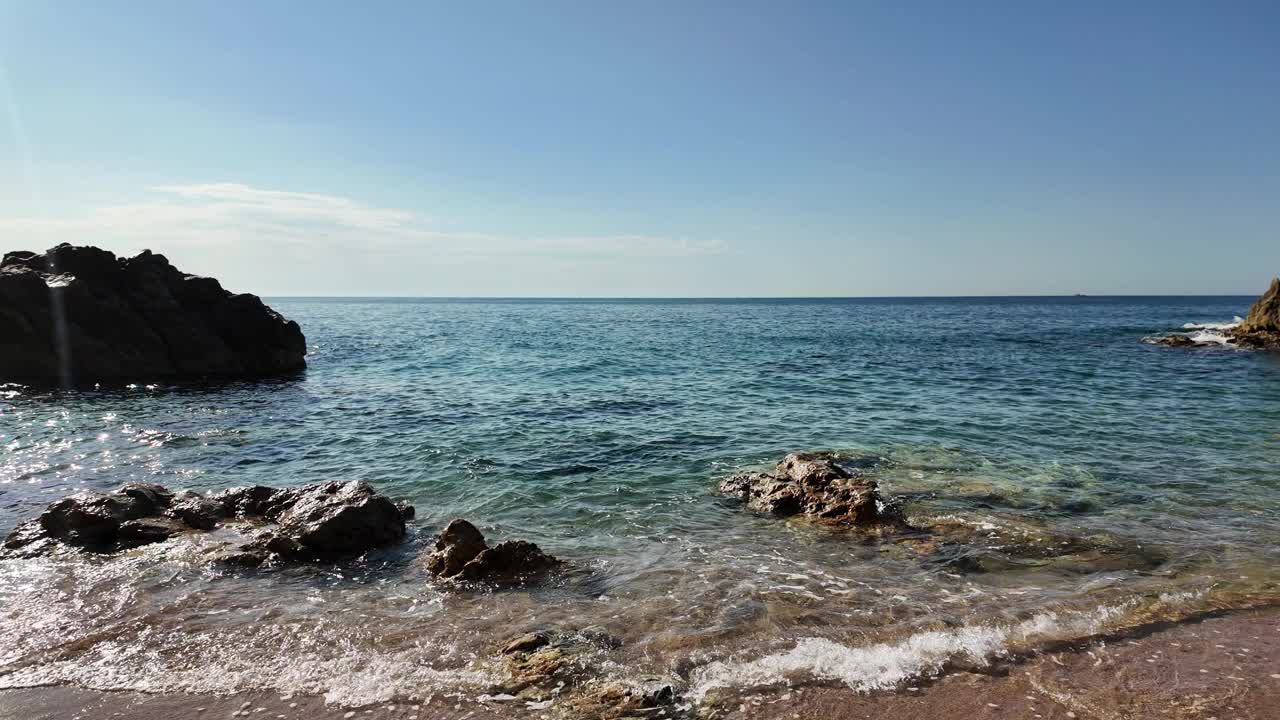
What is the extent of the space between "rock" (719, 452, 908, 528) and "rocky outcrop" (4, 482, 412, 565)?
23.4ft

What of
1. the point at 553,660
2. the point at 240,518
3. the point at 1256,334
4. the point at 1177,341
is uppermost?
the point at 1256,334

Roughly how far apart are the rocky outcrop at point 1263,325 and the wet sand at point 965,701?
166 ft

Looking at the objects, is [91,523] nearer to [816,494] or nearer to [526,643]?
[526,643]

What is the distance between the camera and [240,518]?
43.1ft

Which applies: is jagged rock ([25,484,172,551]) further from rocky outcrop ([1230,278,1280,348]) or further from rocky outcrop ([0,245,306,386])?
rocky outcrop ([1230,278,1280,348])

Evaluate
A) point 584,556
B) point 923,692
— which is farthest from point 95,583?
point 923,692

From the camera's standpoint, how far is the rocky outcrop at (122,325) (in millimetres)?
33031

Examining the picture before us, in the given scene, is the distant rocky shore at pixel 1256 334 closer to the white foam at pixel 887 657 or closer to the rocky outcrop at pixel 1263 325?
the rocky outcrop at pixel 1263 325

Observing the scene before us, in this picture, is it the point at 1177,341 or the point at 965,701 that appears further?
the point at 1177,341

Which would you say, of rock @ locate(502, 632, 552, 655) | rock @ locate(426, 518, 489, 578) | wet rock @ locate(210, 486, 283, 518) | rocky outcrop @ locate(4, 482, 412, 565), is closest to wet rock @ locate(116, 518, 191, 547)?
rocky outcrop @ locate(4, 482, 412, 565)

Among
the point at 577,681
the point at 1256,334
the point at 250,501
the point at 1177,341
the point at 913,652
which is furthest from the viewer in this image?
the point at 1177,341

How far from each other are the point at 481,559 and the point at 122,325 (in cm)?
3527

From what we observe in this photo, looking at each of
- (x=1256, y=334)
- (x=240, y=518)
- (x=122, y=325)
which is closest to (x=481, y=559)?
(x=240, y=518)

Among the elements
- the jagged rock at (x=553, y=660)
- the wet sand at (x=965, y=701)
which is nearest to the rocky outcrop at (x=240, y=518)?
the wet sand at (x=965, y=701)
